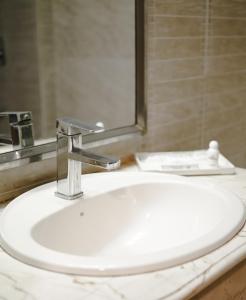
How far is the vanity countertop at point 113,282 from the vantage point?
2.17 feet

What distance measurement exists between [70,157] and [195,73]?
74 centimetres

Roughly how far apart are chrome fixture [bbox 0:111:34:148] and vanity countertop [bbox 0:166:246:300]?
39cm

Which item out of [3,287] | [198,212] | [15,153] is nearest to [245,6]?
[198,212]

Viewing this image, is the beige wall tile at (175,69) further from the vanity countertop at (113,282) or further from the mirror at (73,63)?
the vanity countertop at (113,282)

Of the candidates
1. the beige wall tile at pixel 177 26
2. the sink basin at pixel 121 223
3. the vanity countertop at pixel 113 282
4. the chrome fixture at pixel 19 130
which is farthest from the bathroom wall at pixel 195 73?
the vanity countertop at pixel 113 282

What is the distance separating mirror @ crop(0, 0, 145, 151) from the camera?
113 cm

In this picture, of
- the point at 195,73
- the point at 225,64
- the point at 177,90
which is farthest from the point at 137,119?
the point at 225,64

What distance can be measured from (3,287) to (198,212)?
1.85 feet

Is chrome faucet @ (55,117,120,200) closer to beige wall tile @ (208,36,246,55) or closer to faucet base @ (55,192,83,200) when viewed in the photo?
faucet base @ (55,192,83,200)

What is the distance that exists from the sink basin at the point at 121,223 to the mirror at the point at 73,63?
0.22 metres

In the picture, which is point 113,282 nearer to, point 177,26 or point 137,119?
point 137,119

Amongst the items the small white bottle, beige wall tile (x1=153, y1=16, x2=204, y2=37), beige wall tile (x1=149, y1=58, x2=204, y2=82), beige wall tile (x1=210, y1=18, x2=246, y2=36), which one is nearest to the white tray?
the small white bottle

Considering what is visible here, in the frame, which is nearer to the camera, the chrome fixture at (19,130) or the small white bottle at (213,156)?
the chrome fixture at (19,130)

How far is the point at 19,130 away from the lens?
111 cm
